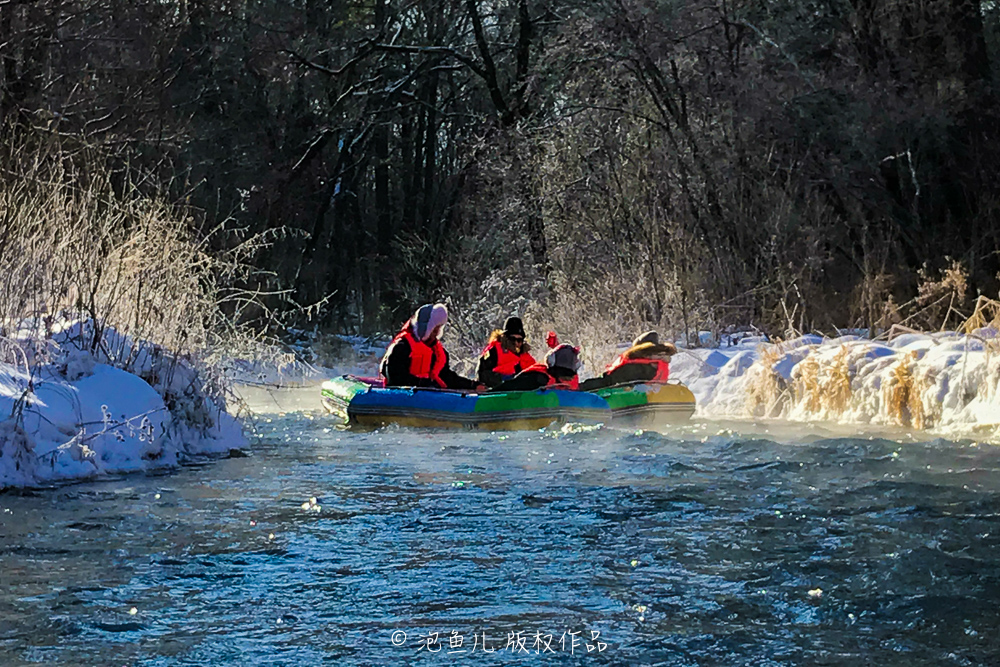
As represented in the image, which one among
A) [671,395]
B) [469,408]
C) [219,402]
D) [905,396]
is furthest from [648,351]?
[219,402]

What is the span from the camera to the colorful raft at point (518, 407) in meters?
11.4

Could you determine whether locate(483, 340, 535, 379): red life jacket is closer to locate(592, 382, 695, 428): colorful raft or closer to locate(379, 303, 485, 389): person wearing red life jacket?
locate(379, 303, 485, 389): person wearing red life jacket

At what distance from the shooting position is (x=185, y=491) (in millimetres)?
7555

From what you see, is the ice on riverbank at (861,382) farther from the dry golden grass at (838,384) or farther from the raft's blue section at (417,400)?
the raft's blue section at (417,400)

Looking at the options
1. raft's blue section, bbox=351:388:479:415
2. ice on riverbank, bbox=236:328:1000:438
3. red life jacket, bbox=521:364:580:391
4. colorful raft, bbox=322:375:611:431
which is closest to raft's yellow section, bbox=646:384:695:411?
colorful raft, bbox=322:375:611:431

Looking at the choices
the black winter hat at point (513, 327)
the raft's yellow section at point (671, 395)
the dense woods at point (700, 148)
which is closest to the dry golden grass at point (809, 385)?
the raft's yellow section at point (671, 395)

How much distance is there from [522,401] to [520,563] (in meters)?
5.79

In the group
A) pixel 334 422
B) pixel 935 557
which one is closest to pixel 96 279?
pixel 334 422

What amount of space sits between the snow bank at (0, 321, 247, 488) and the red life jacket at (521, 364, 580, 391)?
3.16 metres

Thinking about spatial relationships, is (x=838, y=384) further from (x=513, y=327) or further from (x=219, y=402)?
(x=219, y=402)

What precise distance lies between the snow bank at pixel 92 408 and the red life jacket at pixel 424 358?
3082 mm

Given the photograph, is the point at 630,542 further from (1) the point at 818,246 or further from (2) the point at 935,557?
(1) the point at 818,246

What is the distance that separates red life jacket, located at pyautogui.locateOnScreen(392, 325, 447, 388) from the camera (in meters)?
12.5

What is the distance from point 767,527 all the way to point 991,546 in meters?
1.03
